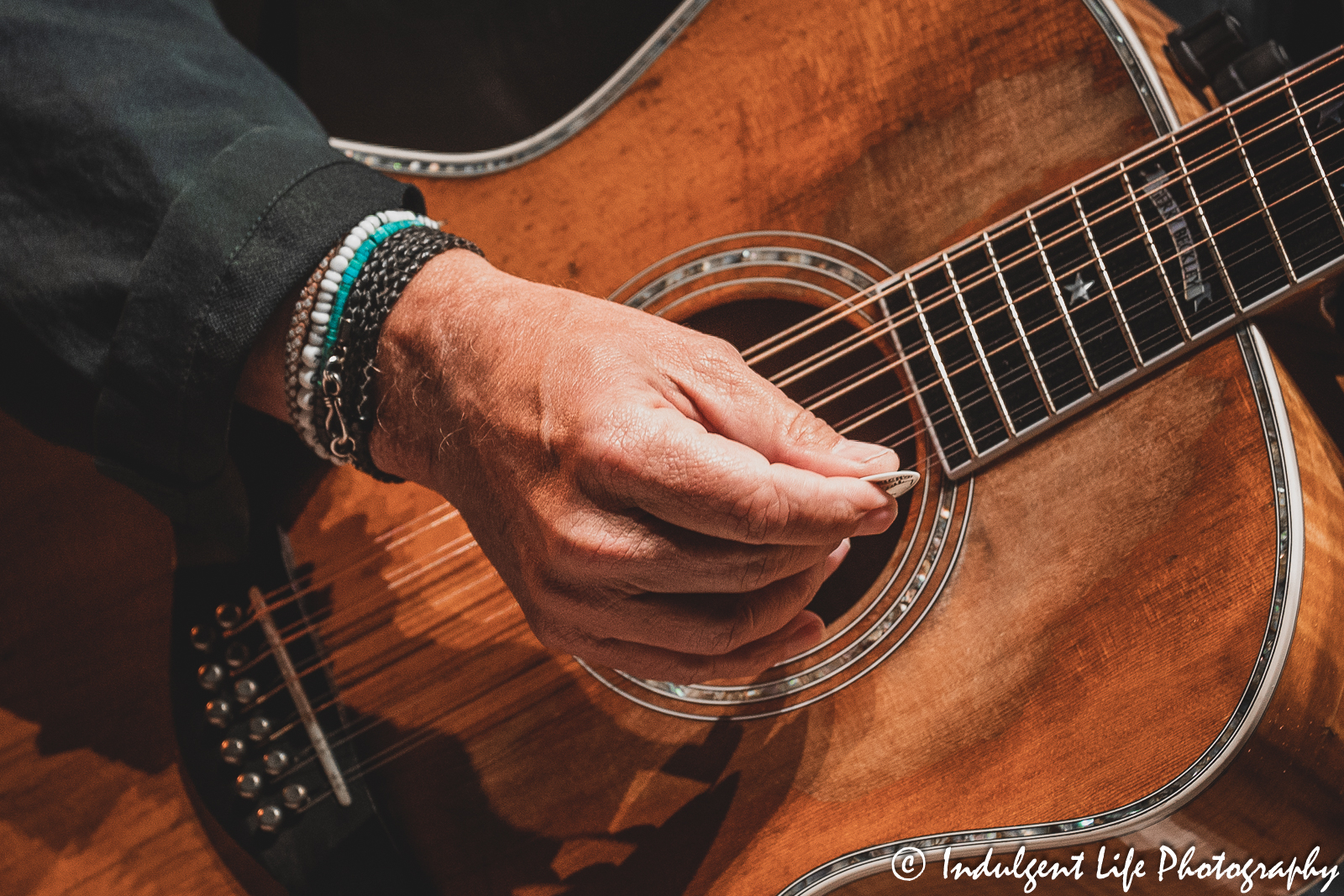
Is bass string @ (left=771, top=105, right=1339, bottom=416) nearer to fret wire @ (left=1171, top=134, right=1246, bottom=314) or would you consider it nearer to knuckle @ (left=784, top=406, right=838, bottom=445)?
fret wire @ (left=1171, top=134, right=1246, bottom=314)

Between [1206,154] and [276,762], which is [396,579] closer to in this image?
[276,762]

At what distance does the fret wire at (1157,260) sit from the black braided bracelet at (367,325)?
0.71 meters

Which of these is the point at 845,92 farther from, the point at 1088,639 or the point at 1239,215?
the point at 1088,639

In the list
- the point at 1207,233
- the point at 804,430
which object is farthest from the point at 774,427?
the point at 1207,233

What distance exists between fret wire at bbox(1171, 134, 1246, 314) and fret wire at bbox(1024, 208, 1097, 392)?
0.34 feet

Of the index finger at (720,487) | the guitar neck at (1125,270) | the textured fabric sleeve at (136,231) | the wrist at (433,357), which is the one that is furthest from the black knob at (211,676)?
the guitar neck at (1125,270)

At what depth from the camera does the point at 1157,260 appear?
2.64ft

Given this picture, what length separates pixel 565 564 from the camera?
667 millimetres

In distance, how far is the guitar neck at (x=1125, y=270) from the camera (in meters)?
0.79

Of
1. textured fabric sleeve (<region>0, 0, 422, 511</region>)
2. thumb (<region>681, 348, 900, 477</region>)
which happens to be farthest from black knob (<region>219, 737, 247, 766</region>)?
thumb (<region>681, 348, 900, 477</region>)

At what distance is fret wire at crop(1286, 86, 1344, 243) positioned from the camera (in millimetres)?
778

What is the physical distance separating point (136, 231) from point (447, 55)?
0.79 m

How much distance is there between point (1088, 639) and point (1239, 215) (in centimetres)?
47

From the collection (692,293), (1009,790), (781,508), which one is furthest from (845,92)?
(1009,790)
